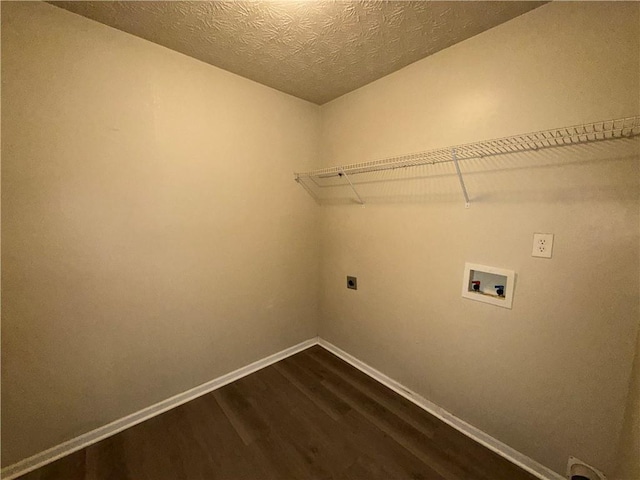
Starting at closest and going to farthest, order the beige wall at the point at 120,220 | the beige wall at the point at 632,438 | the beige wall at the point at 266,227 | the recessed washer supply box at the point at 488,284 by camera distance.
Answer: the beige wall at the point at 632,438, the beige wall at the point at 266,227, the beige wall at the point at 120,220, the recessed washer supply box at the point at 488,284

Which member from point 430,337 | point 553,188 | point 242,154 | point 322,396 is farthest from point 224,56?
point 322,396

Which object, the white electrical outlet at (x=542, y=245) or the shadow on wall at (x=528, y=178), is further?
the white electrical outlet at (x=542, y=245)

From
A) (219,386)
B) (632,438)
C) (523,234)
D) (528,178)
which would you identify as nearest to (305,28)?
(528,178)

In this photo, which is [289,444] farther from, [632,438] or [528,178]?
[528,178]

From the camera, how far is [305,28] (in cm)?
138

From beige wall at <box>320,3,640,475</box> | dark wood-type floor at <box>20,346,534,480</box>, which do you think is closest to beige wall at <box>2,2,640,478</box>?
beige wall at <box>320,3,640,475</box>

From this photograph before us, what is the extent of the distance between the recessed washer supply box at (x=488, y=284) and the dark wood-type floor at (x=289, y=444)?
0.90 m

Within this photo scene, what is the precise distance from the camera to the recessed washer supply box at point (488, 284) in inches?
54.3

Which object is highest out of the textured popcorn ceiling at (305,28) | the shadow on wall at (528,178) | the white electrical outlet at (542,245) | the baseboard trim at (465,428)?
the textured popcorn ceiling at (305,28)

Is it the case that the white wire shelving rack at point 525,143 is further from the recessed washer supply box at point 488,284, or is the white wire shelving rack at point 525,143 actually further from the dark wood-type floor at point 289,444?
the dark wood-type floor at point 289,444

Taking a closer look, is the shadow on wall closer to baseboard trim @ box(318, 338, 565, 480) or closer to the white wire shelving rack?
the white wire shelving rack

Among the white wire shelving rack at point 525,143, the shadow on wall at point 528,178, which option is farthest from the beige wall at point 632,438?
the white wire shelving rack at point 525,143

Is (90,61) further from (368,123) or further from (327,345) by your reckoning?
(327,345)

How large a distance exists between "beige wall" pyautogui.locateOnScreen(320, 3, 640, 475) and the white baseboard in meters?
0.06
